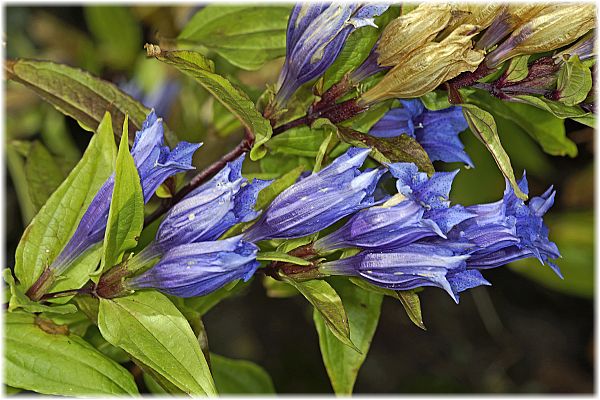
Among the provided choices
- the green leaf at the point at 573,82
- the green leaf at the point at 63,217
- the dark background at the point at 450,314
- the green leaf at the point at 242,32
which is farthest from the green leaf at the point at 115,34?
the green leaf at the point at 573,82

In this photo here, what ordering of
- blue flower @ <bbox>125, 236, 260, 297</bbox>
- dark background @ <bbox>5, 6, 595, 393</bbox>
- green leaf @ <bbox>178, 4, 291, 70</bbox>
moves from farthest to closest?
dark background @ <bbox>5, 6, 595, 393</bbox> → green leaf @ <bbox>178, 4, 291, 70</bbox> → blue flower @ <bbox>125, 236, 260, 297</bbox>

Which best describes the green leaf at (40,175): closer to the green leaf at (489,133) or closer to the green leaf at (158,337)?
the green leaf at (158,337)

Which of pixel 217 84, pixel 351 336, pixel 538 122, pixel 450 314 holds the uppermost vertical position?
pixel 217 84

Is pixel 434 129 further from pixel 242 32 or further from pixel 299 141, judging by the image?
pixel 242 32

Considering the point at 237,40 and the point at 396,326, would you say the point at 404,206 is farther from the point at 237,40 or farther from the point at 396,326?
the point at 396,326

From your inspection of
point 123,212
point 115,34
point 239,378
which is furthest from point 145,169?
point 115,34

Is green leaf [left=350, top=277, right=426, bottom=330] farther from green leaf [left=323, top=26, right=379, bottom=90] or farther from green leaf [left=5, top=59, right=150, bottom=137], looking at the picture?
green leaf [left=5, top=59, right=150, bottom=137]

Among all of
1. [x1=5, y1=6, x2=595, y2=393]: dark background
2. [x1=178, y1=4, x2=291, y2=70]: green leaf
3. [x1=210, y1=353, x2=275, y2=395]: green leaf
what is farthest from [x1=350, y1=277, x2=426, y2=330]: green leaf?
[x1=5, y1=6, x2=595, y2=393]: dark background
